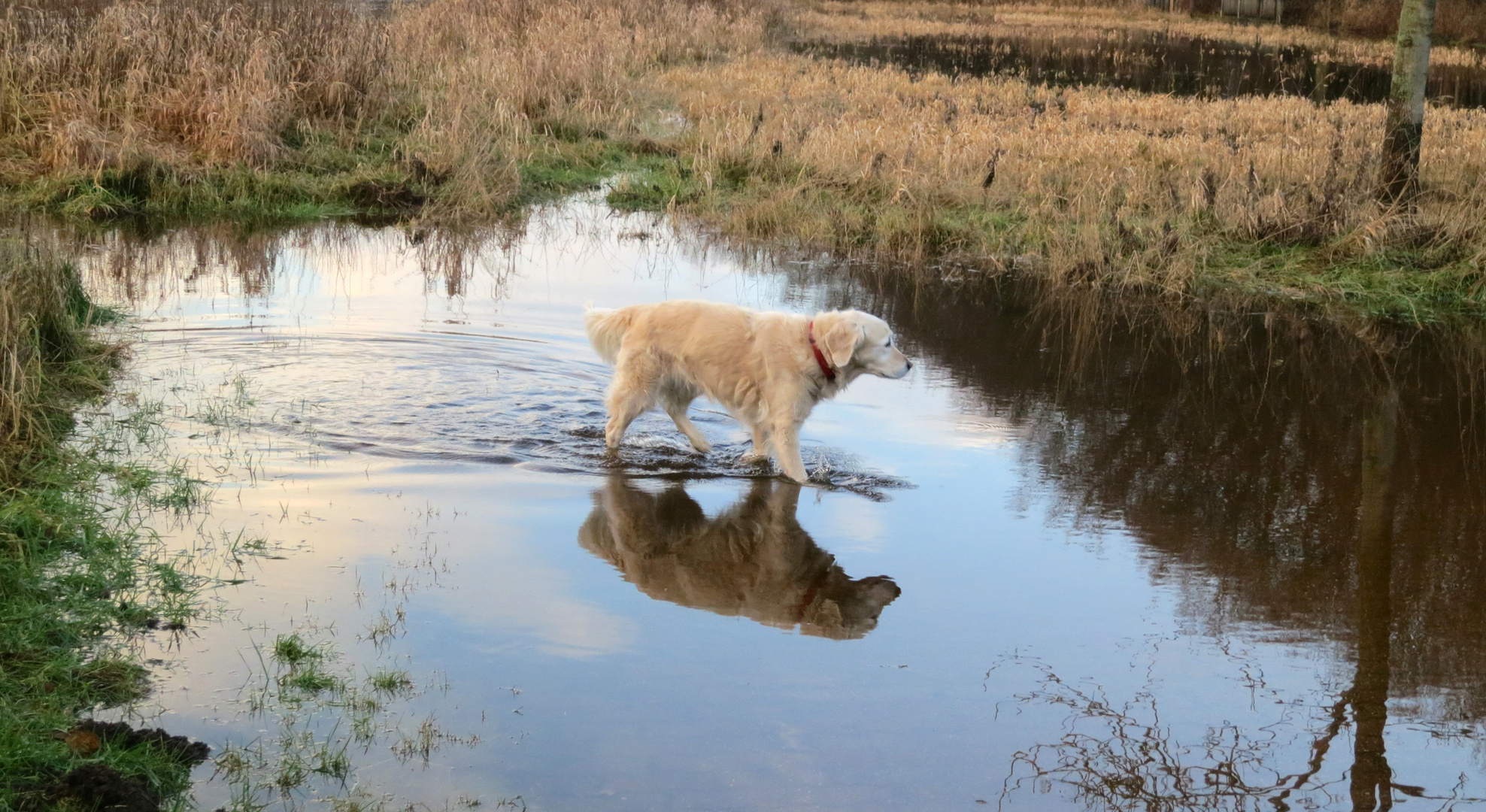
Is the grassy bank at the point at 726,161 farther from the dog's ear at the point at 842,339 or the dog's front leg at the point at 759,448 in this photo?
the dog's ear at the point at 842,339

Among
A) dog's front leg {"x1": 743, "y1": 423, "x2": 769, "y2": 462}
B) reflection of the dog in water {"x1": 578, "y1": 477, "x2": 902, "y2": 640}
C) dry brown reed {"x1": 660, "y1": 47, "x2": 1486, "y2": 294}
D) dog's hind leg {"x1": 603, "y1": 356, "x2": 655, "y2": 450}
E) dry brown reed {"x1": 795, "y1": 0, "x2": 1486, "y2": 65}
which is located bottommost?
reflection of the dog in water {"x1": 578, "y1": 477, "x2": 902, "y2": 640}

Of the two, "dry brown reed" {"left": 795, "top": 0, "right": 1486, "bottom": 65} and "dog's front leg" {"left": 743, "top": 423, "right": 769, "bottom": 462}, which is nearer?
"dog's front leg" {"left": 743, "top": 423, "right": 769, "bottom": 462}

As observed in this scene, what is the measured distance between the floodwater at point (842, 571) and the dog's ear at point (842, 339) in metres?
0.74

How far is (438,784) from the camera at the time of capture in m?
3.90

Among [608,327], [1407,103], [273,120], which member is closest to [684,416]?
[608,327]

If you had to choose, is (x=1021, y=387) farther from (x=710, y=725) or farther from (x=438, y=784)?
(x=438, y=784)

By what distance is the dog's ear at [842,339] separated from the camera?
273 inches

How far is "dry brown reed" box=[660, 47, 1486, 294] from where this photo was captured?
12359 millimetres

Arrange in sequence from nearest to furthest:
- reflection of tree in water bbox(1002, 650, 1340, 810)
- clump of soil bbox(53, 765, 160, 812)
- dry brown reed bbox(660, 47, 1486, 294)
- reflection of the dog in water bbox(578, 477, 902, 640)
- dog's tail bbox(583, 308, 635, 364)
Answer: clump of soil bbox(53, 765, 160, 812) → reflection of tree in water bbox(1002, 650, 1340, 810) → reflection of the dog in water bbox(578, 477, 902, 640) → dog's tail bbox(583, 308, 635, 364) → dry brown reed bbox(660, 47, 1486, 294)

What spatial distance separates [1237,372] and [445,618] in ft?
22.0

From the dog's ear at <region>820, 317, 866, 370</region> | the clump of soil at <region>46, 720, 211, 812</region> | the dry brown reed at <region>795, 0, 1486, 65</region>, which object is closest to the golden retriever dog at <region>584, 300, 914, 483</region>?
the dog's ear at <region>820, 317, 866, 370</region>

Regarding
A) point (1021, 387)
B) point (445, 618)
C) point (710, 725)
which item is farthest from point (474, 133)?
point (710, 725)

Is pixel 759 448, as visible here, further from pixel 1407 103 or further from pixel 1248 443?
pixel 1407 103

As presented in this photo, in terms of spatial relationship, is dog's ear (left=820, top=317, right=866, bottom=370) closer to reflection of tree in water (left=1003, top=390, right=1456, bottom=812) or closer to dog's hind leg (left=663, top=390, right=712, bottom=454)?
dog's hind leg (left=663, top=390, right=712, bottom=454)
